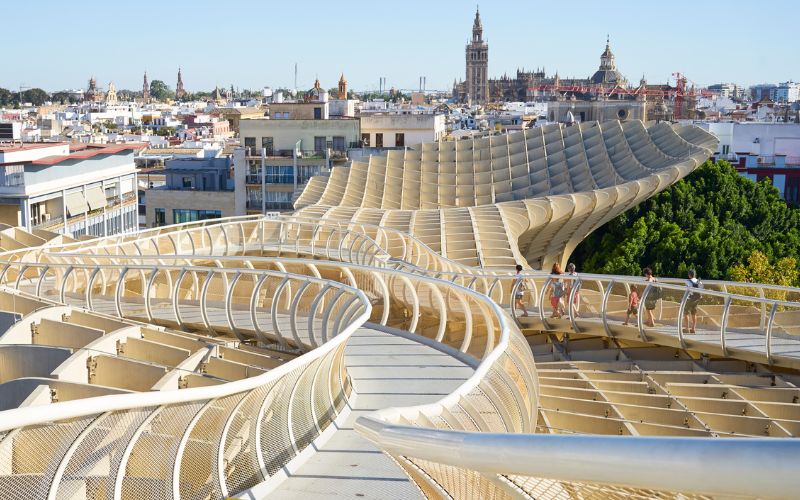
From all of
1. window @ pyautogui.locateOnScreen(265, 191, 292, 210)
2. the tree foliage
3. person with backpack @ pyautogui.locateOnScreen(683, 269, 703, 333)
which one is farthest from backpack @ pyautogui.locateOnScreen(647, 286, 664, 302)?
window @ pyautogui.locateOnScreen(265, 191, 292, 210)

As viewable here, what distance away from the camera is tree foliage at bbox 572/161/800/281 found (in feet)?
126

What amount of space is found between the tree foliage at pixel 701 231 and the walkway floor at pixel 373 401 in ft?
87.1

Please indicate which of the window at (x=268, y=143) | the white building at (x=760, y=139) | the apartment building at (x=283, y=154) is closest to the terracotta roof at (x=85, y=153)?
the apartment building at (x=283, y=154)

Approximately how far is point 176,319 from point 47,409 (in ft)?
30.7

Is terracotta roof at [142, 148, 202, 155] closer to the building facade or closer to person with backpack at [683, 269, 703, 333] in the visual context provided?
the building facade

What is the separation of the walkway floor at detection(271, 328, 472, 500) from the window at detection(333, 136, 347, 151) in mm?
42620

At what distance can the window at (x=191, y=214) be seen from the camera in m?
56.3

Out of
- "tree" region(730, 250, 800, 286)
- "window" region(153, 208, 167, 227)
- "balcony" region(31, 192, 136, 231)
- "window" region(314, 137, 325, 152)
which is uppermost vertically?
"window" region(314, 137, 325, 152)

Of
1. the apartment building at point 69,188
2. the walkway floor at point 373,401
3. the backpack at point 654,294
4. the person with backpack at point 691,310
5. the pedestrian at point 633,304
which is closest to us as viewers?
the walkway floor at point 373,401

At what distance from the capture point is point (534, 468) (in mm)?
3473

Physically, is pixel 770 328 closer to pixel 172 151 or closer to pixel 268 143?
pixel 268 143

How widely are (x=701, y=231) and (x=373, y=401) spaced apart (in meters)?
32.4

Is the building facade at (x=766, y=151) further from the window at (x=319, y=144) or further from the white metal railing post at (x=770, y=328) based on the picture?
the white metal railing post at (x=770, y=328)

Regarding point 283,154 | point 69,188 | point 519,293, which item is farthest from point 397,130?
point 519,293
